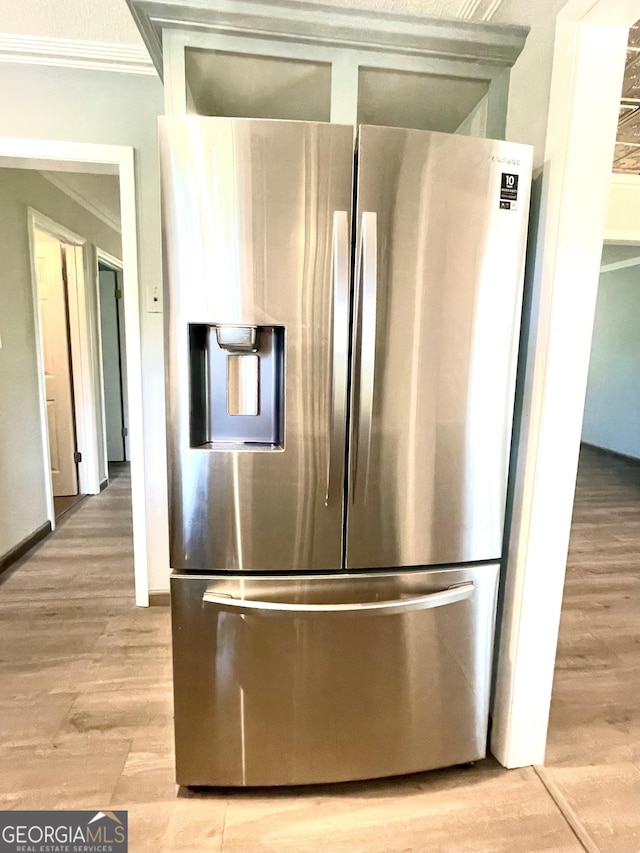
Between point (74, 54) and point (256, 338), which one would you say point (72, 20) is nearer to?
point (74, 54)

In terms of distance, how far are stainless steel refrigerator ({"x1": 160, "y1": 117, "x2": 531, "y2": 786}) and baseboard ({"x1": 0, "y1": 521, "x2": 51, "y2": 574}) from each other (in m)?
1.99

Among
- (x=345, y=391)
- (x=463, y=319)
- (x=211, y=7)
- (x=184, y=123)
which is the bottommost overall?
(x=345, y=391)

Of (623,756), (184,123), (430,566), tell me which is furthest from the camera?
(623,756)

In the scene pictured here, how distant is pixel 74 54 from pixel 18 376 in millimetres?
1767

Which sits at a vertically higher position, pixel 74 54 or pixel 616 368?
pixel 74 54

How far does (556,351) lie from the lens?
128 cm

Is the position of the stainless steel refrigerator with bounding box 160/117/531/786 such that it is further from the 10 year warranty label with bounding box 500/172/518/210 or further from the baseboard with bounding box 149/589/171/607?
the baseboard with bounding box 149/589/171/607

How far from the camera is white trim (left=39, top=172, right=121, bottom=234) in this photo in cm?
326

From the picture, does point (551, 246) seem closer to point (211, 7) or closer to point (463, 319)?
point (463, 319)

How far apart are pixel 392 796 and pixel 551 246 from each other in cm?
168

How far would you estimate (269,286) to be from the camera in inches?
44.8

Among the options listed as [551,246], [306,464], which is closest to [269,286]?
[306,464]

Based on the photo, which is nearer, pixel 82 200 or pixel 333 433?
pixel 333 433

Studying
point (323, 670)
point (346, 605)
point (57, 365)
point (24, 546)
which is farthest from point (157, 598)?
point (57, 365)
